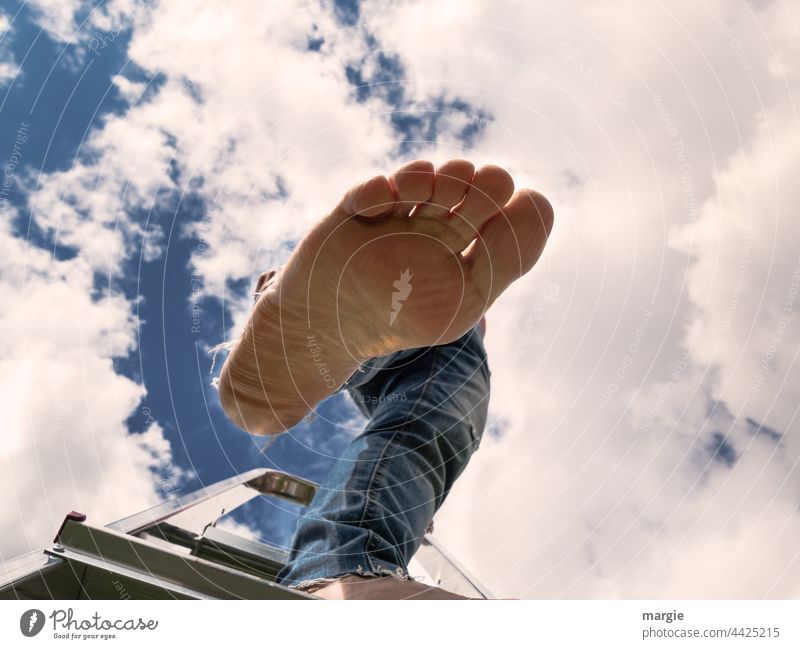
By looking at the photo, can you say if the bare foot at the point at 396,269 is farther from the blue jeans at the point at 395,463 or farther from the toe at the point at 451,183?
the blue jeans at the point at 395,463

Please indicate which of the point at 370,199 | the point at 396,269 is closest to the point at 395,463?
the point at 396,269

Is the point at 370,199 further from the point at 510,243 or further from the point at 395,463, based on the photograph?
the point at 395,463

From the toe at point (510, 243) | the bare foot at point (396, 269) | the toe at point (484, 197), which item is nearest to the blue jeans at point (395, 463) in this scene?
the bare foot at point (396, 269)

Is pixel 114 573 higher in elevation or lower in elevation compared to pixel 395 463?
lower

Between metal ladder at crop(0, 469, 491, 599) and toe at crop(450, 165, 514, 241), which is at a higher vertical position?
toe at crop(450, 165, 514, 241)

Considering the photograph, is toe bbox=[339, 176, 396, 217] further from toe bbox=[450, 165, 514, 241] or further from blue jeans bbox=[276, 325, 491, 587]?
blue jeans bbox=[276, 325, 491, 587]

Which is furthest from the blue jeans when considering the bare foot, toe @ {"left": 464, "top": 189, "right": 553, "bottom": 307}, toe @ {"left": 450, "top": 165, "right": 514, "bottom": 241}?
toe @ {"left": 450, "top": 165, "right": 514, "bottom": 241}
